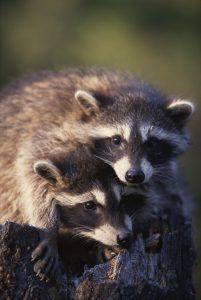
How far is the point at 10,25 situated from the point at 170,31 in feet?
7.58

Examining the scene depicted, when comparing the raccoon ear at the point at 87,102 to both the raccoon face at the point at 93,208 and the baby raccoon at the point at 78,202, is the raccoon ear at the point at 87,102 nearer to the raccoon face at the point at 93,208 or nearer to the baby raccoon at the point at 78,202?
the baby raccoon at the point at 78,202

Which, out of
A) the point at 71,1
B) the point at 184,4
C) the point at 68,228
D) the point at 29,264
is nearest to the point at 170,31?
the point at 184,4

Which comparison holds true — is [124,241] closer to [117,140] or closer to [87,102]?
[117,140]

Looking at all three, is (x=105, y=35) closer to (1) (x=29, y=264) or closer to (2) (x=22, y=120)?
(2) (x=22, y=120)

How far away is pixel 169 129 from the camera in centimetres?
841

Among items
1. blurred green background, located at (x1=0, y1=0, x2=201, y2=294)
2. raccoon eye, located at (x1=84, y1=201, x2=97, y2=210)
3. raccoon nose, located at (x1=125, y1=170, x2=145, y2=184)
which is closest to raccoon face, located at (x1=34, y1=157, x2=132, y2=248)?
raccoon eye, located at (x1=84, y1=201, x2=97, y2=210)

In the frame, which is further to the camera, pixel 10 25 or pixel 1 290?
pixel 10 25

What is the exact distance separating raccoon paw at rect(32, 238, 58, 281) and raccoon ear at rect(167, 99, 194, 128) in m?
1.63

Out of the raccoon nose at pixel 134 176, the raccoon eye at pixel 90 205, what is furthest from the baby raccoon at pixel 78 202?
the raccoon nose at pixel 134 176

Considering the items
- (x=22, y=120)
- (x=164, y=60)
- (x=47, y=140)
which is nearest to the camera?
(x=47, y=140)

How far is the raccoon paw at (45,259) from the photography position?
6.96 metres

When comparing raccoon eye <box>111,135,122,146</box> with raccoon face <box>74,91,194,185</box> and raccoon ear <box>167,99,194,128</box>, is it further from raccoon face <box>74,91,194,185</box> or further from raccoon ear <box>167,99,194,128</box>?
raccoon ear <box>167,99,194,128</box>

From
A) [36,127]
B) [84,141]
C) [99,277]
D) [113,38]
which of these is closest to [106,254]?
[99,277]

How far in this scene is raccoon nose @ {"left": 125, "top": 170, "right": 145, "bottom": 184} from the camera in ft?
25.1
